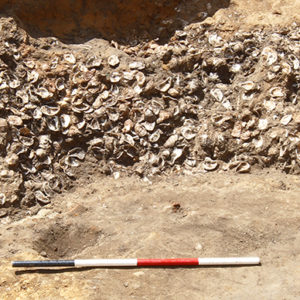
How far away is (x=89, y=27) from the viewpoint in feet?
13.9

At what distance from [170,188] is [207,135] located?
0.51 meters

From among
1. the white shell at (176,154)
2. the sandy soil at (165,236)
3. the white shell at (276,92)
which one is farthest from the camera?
the white shell at (276,92)

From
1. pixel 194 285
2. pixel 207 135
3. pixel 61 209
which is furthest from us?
pixel 207 135

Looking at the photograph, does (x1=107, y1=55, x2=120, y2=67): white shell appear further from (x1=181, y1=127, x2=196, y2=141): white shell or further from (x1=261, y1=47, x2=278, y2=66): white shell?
(x1=261, y1=47, x2=278, y2=66): white shell

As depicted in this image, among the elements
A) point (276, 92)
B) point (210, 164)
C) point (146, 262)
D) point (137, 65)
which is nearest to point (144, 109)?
point (137, 65)

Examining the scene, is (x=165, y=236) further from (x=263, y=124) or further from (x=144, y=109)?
(x=263, y=124)

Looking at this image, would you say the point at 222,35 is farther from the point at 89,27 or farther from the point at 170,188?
the point at 170,188

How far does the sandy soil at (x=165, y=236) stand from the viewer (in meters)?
2.52

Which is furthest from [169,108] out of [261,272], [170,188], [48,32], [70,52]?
[261,272]

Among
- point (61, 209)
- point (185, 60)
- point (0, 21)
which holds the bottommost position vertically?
point (61, 209)

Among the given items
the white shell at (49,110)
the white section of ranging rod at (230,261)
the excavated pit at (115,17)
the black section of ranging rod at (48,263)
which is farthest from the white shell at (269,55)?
the black section of ranging rod at (48,263)

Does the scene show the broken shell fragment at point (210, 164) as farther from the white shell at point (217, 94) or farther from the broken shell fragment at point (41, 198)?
the broken shell fragment at point (41, 198)

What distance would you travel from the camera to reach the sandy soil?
2.52 meters

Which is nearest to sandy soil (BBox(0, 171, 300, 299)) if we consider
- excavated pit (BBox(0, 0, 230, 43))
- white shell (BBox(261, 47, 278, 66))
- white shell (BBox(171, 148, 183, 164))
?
white shell (BBox(171, 148, 183, 164))
